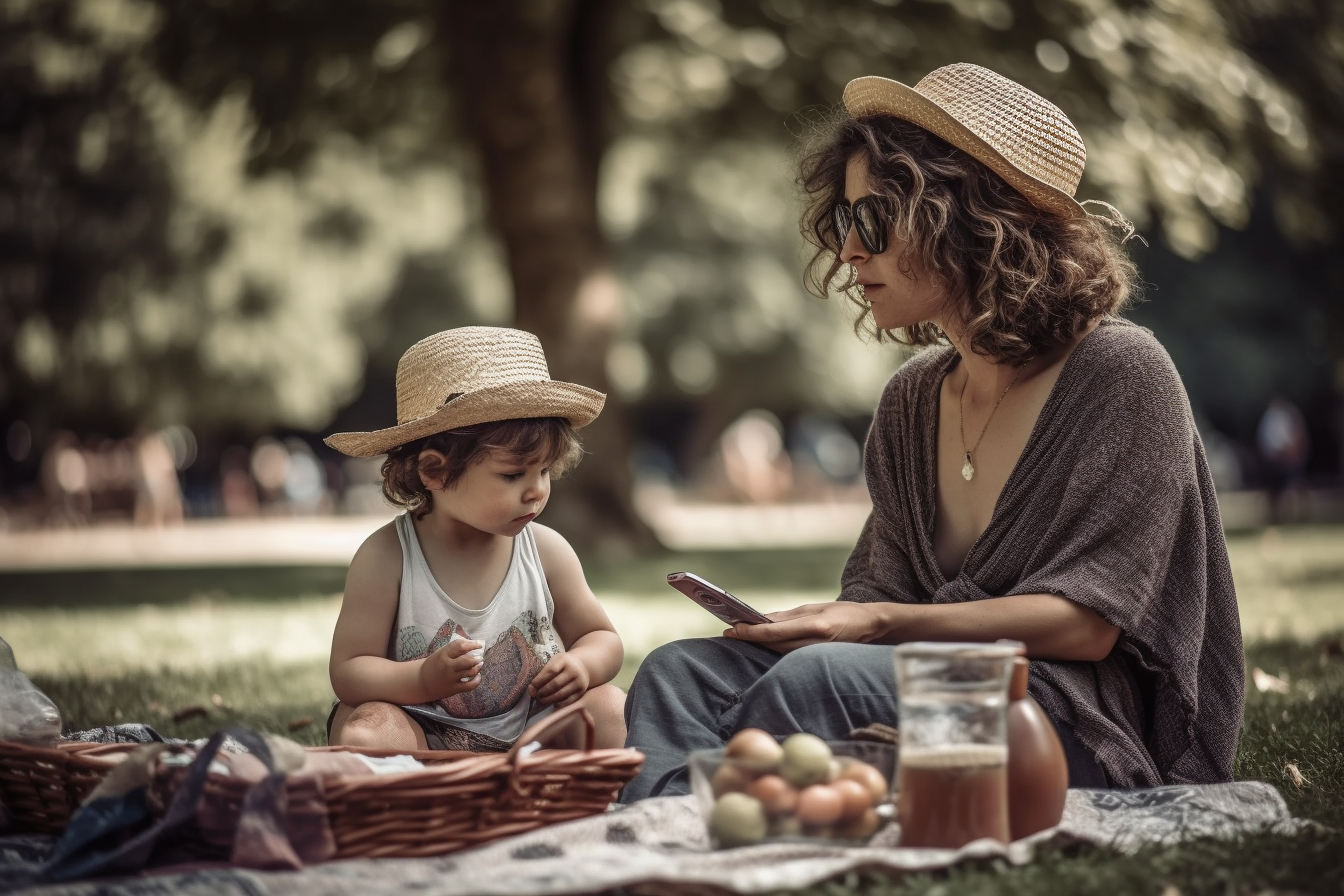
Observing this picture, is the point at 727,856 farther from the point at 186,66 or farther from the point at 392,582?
the point at 186,66

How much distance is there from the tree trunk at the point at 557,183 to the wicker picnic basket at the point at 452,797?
8892 millimetres

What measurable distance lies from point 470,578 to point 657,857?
1.29 meters

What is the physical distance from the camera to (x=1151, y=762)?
11.2 feet

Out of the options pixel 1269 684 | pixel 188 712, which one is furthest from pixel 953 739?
pixel 1269 684

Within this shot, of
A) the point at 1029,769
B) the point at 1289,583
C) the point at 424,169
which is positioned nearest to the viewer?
the point at 1029,769

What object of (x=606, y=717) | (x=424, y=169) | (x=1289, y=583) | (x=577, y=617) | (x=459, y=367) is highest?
(x=424, y=169)

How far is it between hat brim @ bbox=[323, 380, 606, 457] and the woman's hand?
2.45 ft

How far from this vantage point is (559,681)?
357cm

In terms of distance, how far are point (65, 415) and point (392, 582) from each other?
2654 cm

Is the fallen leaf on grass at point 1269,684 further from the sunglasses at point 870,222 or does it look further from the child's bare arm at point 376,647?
the child's bare arm at point 376,647

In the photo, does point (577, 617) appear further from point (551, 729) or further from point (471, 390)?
point (551, 729)

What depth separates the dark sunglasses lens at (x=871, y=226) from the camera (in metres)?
3.59

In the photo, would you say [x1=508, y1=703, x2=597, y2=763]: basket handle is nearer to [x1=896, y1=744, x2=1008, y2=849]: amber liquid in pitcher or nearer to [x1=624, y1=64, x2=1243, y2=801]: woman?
[x1=624, y1=64, x2=1243, y2=801]: woman

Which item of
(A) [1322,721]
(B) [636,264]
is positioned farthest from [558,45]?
(B) [636,264]
